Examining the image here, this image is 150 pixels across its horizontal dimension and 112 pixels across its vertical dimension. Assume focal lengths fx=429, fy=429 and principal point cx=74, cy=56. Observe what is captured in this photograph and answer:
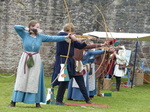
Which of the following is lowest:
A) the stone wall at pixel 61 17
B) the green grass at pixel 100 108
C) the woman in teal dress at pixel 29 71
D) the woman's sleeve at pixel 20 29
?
the green grass at pixel 100 108

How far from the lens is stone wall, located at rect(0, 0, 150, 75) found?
50.3ft

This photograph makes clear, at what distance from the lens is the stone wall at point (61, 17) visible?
50.3 ft

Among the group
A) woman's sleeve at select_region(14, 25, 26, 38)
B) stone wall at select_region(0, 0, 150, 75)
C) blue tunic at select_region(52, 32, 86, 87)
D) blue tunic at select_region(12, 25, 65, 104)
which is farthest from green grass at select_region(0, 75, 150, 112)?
stone wall at select_region(0, 0, 150, 75)

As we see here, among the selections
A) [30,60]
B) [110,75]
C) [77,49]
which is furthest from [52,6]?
[30,60]

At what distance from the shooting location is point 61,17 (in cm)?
1542

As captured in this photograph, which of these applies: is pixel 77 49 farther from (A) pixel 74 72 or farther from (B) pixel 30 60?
(B) pixel 30 60

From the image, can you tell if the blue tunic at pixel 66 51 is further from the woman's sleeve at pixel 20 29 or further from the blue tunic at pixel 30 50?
the woman's sleeve at pixel 20 29

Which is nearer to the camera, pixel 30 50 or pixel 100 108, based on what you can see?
pixel 30 50

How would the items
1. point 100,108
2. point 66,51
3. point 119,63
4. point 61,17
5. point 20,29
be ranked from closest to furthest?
point 20,29 < point 100,108 < point 66,51 < point 119,63 < point 61,17

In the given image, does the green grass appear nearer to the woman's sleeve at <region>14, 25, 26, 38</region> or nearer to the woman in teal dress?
the woman in teal dress

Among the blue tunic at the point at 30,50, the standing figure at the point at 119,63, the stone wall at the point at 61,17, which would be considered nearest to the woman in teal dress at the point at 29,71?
the blue tunic at the point at 30,50

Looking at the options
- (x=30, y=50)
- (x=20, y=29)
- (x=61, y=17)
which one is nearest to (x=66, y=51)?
(x=30, y=50)

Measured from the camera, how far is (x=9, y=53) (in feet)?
51.2

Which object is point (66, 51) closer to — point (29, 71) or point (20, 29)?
point (29, 71)
